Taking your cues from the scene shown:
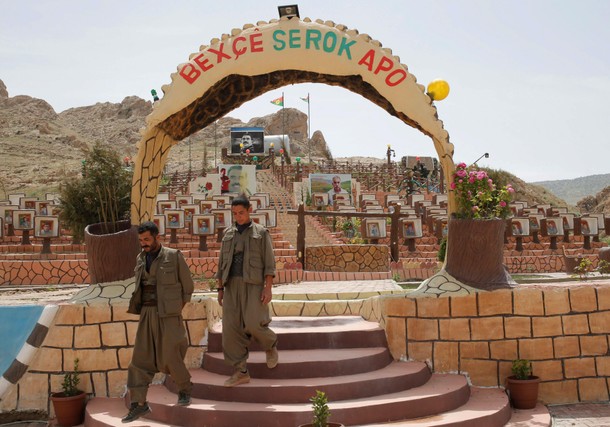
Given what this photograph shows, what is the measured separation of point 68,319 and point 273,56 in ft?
10.7

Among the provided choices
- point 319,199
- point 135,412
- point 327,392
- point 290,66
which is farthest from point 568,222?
point 135,412

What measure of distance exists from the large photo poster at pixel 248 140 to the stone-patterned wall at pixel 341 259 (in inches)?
1401

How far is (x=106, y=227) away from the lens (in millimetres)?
7008

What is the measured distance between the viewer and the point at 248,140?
1964 inches

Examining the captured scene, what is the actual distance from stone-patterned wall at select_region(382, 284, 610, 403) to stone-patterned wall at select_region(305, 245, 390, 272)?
7.93 metres

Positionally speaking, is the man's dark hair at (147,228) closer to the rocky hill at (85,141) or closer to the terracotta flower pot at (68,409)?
the terracotta flower pot at (68,409)

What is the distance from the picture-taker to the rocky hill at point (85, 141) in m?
46.6

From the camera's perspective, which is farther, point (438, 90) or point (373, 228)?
point (373, 228)

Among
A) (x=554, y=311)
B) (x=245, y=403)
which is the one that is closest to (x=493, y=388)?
(x=554, y=311)

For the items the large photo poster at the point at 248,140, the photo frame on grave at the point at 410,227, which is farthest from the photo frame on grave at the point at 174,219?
the large photo poster at the point at 248,140

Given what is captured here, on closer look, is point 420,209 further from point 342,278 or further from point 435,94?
point 435,94

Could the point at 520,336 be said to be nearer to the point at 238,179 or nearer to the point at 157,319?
the point at 157,319

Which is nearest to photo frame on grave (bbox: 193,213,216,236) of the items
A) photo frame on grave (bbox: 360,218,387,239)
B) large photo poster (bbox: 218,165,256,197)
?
photo frame on grave (bbox: 360,218,387,239)

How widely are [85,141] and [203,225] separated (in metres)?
50.7
